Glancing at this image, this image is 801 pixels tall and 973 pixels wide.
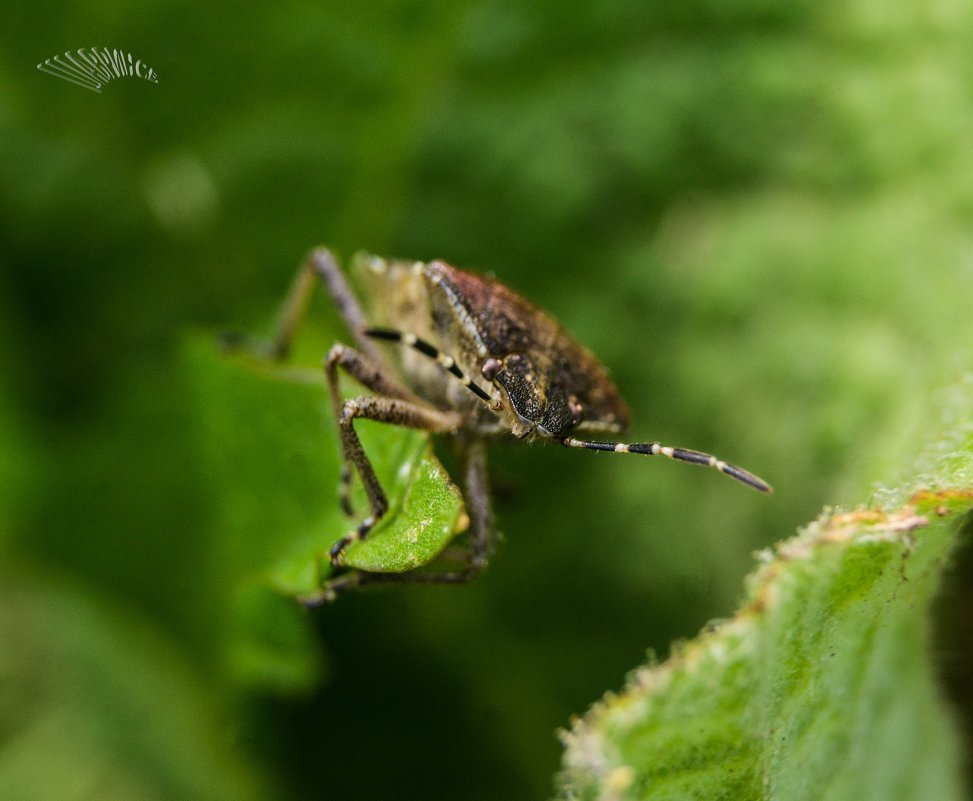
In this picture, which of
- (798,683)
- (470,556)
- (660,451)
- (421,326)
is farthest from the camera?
(421,326)

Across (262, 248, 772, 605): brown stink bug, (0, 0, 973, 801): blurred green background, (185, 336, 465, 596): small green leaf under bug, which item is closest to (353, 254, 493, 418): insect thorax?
(262, 248, 772, 605): brown stink bug

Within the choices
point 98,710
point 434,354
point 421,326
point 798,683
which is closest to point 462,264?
point 421,326

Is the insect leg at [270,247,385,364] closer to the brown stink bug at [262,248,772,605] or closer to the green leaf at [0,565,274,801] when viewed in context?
the brown stink bug at [262,248,772,605]

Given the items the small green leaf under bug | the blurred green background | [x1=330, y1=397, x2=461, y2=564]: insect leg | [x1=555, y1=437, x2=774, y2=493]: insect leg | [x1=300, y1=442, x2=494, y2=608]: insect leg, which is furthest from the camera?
the blurred green background

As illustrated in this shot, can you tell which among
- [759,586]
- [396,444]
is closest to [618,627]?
[396,444]

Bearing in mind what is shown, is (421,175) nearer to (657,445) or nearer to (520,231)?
(520,231)

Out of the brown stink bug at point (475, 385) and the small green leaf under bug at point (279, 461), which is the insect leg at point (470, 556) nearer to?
the brown stink bug at point (475, 385)

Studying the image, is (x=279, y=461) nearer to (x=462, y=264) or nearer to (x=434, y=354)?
(x=434, y=354)
